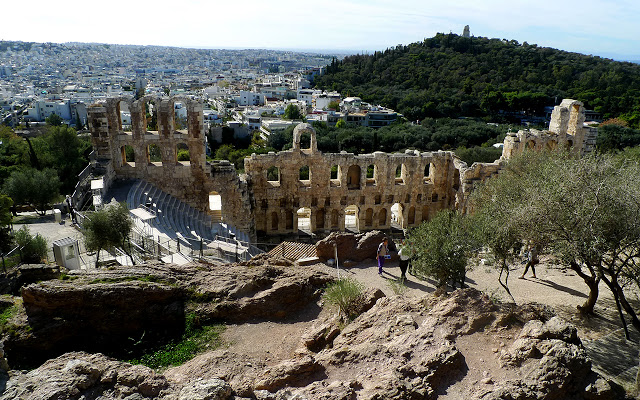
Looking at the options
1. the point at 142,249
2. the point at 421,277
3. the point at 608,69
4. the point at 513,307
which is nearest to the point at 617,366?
the point at 513,307

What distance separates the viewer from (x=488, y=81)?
8444 cm

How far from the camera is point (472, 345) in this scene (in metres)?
8.46

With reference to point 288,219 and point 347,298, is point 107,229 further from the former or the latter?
point 288,219

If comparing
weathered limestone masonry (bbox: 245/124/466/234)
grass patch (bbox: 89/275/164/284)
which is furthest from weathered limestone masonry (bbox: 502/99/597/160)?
grass patch (bbox: 89/275/164/284)

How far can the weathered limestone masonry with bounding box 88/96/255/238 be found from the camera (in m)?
22.0

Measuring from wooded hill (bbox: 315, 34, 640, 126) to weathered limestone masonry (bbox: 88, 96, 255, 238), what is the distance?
57.4 m

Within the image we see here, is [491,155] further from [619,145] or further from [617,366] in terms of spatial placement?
[617,366]

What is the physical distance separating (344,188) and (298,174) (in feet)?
8.98

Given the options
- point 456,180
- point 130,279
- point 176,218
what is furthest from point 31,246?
point 456,180

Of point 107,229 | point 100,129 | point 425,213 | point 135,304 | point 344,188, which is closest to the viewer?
point 135,304

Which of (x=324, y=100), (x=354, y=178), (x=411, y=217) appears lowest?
(x=411, y=217)

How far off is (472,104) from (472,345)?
252 ft

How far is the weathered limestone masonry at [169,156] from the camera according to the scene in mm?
22016

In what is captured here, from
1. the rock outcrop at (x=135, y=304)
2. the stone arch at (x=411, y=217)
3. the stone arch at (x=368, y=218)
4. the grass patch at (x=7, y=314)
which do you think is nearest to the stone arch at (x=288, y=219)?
the stone arch at (x=368, y=218)
